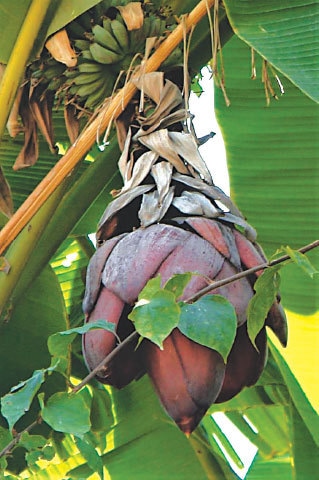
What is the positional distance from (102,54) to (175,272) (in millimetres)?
379

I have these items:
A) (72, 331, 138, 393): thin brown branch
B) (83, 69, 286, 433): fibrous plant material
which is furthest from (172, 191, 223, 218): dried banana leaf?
(72, 331, 138, 393): thin brown branch

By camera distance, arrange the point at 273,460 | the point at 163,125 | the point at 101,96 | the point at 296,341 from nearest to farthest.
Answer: the point at 163,125, the point at 101,96, the point at 296,341, the point at 273,460

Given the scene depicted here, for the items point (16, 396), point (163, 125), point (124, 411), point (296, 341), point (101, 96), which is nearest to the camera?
point (16, 396)

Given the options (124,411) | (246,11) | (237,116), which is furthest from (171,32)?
(124,411)

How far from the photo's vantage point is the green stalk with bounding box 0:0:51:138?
3.14 ft

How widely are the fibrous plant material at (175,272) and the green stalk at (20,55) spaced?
0.20m

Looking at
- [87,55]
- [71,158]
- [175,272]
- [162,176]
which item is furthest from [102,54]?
[175,272]

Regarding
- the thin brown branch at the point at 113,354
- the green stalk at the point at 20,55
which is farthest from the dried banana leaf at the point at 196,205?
the green stalk at the point at 20,55

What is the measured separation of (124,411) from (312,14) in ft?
1.95

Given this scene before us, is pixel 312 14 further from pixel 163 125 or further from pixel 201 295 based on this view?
pixel 201 295

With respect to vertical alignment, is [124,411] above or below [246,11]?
below

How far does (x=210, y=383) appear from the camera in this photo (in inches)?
26.2

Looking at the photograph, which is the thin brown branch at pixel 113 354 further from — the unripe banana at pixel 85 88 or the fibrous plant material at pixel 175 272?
the unripe banana at pixel 85 88

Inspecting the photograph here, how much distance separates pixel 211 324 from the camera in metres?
0.63
